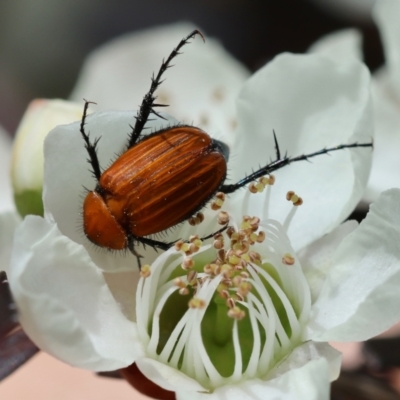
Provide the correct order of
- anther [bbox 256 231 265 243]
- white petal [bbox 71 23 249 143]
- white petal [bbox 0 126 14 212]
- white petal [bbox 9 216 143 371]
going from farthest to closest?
white petal [bbox 71 23 249 143]
white petal [bbox 0 126 14 212]
anther [bbox 256 231 265 243]
white petal [bbox 9 216 143 371]

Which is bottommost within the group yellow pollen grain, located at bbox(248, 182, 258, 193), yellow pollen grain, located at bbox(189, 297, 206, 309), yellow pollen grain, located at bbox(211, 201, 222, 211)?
yellow pollen grain, located at bbox(189, 297, 206, 309)

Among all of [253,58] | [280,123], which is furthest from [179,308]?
[253,58]

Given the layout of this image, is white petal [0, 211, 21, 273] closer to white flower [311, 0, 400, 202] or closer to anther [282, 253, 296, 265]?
anther [282, 253, 296, 265]

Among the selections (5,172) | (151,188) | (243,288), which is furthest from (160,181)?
(5,172)

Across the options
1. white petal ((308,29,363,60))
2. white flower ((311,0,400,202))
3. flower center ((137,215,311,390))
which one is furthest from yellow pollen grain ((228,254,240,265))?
white petal ((308,29,363,60))

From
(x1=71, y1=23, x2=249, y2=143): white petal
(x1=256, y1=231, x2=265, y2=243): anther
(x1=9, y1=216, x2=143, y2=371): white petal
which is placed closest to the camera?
(x1=9, y1=216, x2=143, y2=371): white petal

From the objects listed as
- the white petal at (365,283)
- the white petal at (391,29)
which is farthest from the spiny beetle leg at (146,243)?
the white petal at (391,29)
